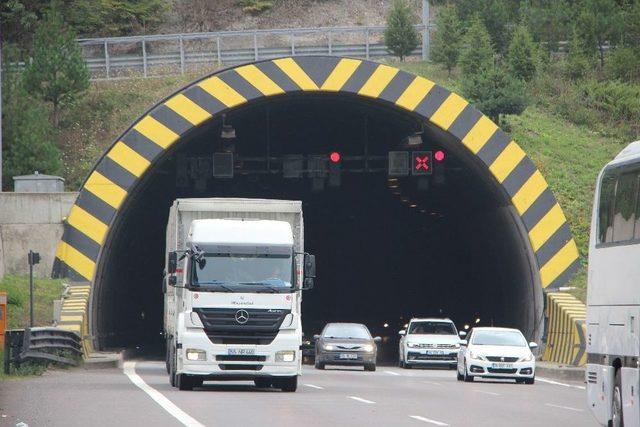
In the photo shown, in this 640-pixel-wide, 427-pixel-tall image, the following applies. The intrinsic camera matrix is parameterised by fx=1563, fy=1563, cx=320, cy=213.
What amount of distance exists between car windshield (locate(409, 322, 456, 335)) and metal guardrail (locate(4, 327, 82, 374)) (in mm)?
12366

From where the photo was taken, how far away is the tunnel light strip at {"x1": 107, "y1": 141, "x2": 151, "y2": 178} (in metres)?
42.6

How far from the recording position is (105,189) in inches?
1678

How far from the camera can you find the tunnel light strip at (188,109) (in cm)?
4272

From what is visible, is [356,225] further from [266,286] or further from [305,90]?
[266,286]

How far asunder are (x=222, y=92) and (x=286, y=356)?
15.3 m

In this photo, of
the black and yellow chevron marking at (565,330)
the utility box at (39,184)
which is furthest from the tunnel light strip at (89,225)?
the black and yellow chevron marking at (565,330)

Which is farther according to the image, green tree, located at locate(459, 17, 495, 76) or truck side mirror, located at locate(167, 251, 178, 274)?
green tree, located at locate(459, 17, 495, 76)

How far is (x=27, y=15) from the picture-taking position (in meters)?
79.4

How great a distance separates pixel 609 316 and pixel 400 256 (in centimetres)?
5013

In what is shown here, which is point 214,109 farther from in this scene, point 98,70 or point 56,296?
point 98,70

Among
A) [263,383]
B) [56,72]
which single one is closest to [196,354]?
[263,383]

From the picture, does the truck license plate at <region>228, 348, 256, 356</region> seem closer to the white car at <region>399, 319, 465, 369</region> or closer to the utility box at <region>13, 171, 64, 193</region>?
the white car at <region>399, 319, 465, 369</region>

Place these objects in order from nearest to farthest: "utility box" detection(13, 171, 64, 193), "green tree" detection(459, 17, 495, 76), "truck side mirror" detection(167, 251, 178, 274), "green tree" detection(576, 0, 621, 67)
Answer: "truck side mirror" detection(167, 251, 178, 274)
"utility box" detection(13, 171, 64, 193)
"green tree" detection(459, 17, 495, 76)
"green tree" detection(576, 0, 621, 67)

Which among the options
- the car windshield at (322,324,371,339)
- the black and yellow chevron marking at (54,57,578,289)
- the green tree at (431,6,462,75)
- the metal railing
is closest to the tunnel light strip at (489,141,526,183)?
the black and yellow chevron marking at (54,57,578,289)
